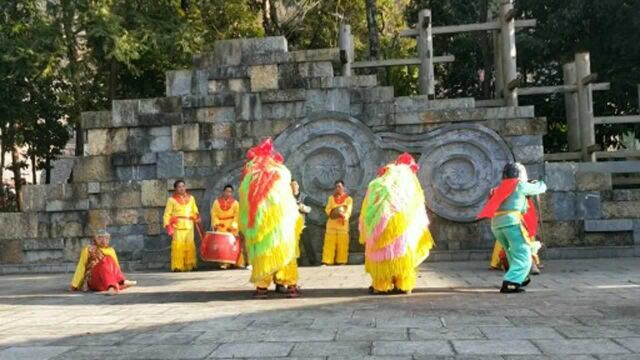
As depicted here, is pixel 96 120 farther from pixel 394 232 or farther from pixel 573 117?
pixel 573 117

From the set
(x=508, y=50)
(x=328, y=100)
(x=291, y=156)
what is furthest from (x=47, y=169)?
(x=508, y=50)

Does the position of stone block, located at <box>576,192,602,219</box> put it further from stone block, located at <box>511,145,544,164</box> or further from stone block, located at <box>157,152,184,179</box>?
stone block, located at <box>157,152,184,179</box>

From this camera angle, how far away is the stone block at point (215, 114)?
12234mm

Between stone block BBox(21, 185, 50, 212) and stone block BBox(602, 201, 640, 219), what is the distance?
980cm

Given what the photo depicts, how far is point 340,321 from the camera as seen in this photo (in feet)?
19.0

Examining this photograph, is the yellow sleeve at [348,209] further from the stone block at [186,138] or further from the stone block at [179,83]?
the stone block at [179,83]

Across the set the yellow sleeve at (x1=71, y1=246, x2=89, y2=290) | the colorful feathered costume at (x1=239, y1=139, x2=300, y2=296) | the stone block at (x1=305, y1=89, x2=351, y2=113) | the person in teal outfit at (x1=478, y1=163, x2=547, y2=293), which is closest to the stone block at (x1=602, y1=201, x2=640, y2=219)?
the person in teal outfit at (x1=478, y1=163, x2=547, y2=293)

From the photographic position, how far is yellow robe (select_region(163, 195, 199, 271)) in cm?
1142

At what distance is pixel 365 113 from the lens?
1200 cm

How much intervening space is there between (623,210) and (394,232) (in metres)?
5.84

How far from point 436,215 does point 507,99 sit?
2.92 meters

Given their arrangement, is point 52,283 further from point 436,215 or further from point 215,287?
point 436,215

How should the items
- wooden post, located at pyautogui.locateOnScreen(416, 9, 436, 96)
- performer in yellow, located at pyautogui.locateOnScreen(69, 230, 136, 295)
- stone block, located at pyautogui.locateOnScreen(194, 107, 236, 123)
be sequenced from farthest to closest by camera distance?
wooden post, located at pyautogui.locateOnScreen(416, 9, 436, 96) < stone block, located at pyautogui.locateOnScreen(194, 107, 236, 123) < performer in yellow, located at pyautogui.locateOnScreen(69, 230, 136, 295)

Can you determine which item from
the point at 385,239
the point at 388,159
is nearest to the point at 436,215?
the point at 388,159
